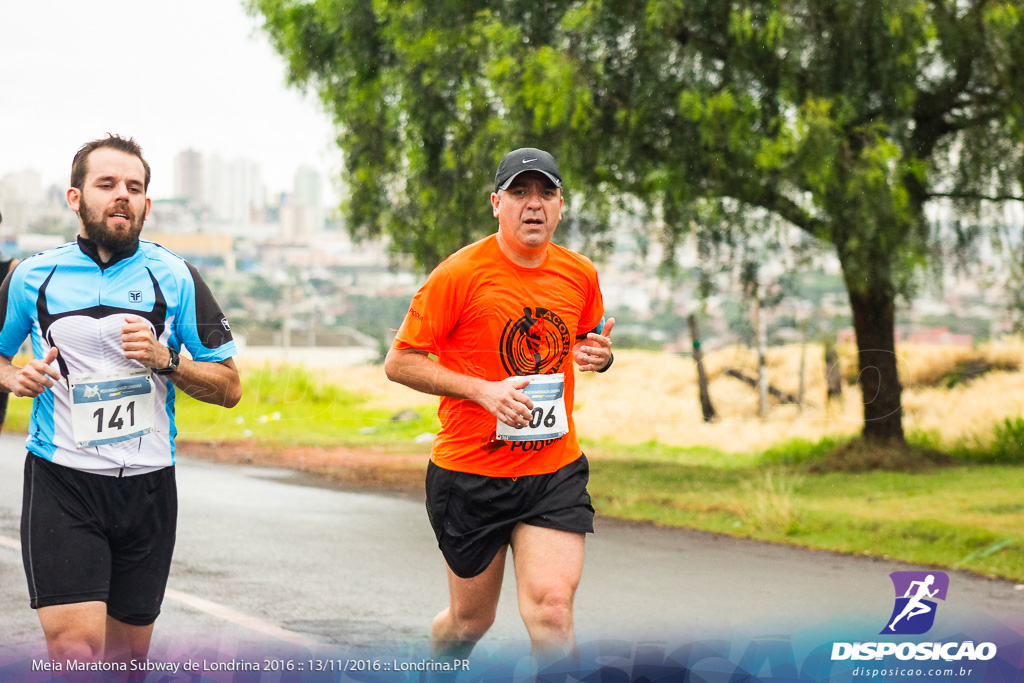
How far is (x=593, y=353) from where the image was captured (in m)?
4.03

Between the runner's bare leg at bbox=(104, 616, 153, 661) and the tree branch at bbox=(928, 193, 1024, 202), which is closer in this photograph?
the runner's bare leg at bbox=(104, 616, 153, 661)

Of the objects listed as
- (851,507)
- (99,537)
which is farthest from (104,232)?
(851,507)

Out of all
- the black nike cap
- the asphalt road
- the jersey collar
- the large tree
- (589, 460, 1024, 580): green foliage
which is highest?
the large tree

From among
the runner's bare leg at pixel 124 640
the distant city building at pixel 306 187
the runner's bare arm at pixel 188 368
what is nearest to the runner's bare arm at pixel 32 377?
the runner's bare arm at pixel 188 368

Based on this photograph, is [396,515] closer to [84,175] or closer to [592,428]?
[84,175]

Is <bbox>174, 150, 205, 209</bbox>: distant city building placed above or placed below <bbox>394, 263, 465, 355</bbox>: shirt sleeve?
above

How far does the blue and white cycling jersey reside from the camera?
3516mm

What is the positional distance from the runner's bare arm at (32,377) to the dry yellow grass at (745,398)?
12.4 m

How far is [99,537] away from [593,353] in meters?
1.76

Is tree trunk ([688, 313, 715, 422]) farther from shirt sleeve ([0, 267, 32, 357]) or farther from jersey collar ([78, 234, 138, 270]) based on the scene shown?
shirt sleeve ([0, 267, 32, 357])

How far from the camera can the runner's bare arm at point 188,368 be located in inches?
134

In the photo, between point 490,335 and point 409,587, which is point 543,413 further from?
point 409,587

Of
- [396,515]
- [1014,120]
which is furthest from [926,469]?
[396,515]

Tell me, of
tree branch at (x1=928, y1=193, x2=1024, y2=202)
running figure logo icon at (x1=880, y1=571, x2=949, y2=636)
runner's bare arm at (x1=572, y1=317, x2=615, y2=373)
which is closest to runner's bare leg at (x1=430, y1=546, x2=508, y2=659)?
runner's bare arm at (x1=572, y1=317, x2=615, y2=373)
